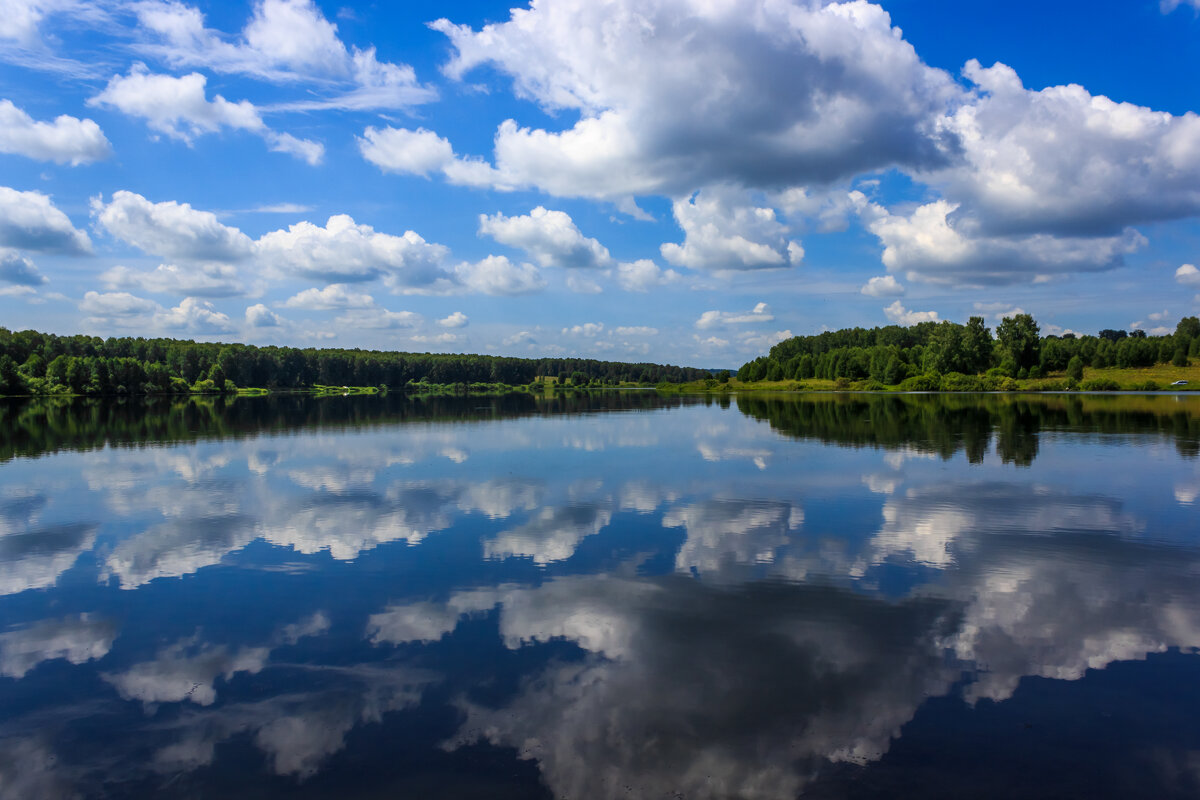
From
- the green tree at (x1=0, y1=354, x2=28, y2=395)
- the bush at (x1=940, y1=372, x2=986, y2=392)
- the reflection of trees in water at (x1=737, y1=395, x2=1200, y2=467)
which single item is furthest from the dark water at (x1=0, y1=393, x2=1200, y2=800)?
the green tree at (x1=0, y1=354, x2=28, y2=395)

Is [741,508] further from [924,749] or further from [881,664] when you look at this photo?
[924,749]

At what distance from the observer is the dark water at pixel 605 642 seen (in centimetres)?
705

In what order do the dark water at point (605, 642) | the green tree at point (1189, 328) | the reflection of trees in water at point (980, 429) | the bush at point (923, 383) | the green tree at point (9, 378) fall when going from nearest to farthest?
the dark water at point (605, 642) < the reflection of trees in water at point (980, 429) < the green tree at point (9, 378) < the bush at point (923, 383) < the green tree at point (1189, 328)

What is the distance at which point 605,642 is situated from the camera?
397 inches

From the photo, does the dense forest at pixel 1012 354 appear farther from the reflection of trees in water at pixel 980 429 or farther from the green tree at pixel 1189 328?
the reflection of trees in water at pixel 980 429

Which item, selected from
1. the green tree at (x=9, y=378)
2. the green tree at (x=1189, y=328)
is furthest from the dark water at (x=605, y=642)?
the green tree at (x=1189, y=328)

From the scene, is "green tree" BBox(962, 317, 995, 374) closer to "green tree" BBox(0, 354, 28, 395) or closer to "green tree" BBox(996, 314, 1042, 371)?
"green tree" BBox(996, 314, 1042, 371)

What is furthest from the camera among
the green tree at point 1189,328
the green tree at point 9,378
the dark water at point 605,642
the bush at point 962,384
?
the green tree at point 1189,328

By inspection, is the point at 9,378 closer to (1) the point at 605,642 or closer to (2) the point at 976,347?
(1) the point at 605,642

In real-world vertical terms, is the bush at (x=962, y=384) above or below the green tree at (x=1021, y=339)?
below

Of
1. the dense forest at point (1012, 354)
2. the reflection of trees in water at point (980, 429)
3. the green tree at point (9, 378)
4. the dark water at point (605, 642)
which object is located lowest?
the dark water at point (605, 642)

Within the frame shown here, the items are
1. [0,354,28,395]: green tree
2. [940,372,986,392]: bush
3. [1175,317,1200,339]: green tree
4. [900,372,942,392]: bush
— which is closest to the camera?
[0,354,28,395]: green tree

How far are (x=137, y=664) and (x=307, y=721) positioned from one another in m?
3.78

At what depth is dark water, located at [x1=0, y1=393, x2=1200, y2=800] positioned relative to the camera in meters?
7.05
